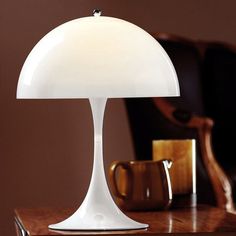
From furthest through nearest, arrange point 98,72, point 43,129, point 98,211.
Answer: point 43,129 < point 98,211 < point 98,72

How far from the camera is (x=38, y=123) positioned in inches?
123

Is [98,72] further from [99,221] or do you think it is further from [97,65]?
[99,221]

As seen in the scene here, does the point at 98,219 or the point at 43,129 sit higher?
the point at 43,129

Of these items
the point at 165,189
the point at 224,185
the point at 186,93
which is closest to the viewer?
the point at 165,189

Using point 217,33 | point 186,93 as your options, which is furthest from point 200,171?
point 217,33

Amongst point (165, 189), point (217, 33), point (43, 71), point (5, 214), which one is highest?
point (217, 33)

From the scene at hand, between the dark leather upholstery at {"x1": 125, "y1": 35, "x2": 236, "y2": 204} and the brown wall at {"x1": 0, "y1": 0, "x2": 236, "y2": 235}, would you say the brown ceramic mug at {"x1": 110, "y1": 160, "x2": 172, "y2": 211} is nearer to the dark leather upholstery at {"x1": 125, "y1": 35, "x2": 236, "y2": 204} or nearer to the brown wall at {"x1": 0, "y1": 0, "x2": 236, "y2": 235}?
the dark leather upholstery at {"x1": 125, "y1": 35, "x2": 236, "y2": 204}

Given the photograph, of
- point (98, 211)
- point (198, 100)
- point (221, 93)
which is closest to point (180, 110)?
point (198, 100)

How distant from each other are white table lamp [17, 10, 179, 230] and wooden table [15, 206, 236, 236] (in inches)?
1.6

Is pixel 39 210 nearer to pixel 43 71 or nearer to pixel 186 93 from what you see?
pixel 43 71

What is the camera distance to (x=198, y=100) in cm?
314

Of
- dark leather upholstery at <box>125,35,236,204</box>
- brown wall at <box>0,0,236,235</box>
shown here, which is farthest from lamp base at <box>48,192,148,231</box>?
brown wall at <box>0,0,236,235</box>

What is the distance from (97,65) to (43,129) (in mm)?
1730

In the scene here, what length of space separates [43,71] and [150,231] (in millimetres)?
335
